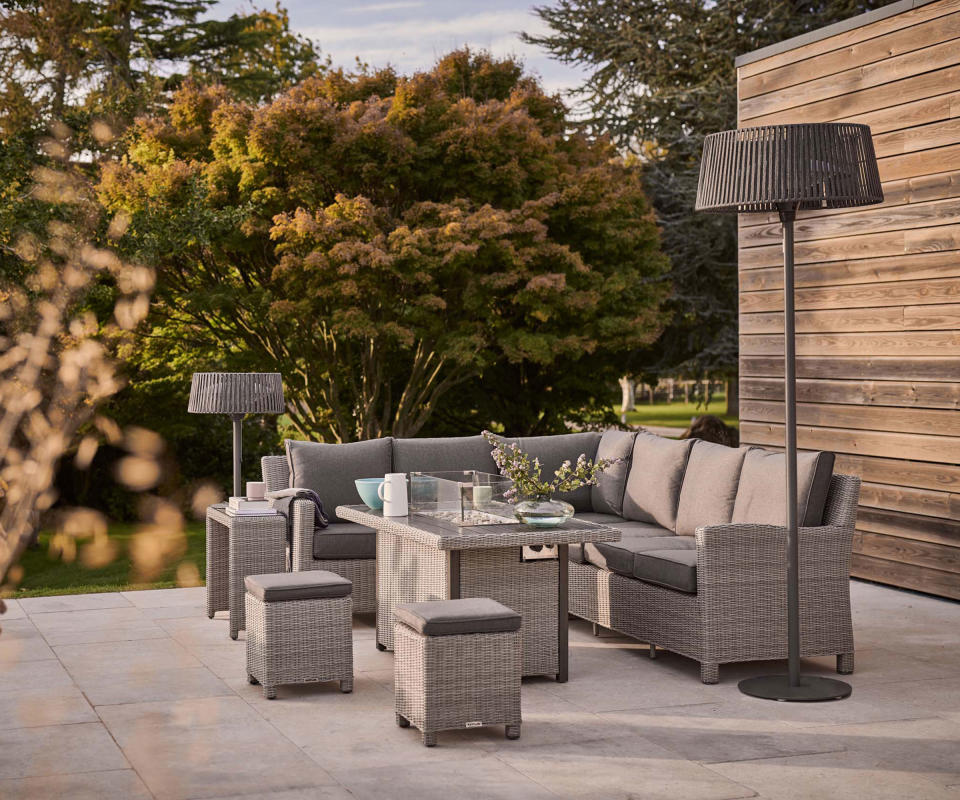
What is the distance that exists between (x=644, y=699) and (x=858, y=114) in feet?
12.9

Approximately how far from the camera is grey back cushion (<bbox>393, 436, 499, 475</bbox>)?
20.9ft

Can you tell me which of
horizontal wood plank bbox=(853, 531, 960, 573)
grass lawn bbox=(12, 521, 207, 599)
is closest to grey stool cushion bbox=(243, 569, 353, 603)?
horizontal wood plank bbox=(853, 531, 960, 573)

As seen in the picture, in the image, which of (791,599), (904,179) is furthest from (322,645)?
(904,179)

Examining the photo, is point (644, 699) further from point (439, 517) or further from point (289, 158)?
point (289, 158)

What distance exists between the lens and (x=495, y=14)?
1788 cm

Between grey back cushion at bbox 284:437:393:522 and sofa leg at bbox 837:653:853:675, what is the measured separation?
254cm

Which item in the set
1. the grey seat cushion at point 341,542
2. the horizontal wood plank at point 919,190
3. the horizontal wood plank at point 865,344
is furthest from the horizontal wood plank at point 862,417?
the grey seat cushion at point 341,542

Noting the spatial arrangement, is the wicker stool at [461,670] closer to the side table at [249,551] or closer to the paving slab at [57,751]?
the paving slab at [57,751]

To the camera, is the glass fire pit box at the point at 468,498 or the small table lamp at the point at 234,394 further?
the small table lamp at the point at 234,394

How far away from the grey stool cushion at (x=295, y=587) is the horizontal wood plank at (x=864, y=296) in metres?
3.56

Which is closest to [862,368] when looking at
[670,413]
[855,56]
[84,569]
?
[855,56]

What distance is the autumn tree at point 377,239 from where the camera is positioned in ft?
33.6

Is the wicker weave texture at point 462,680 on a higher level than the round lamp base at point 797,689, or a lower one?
higher

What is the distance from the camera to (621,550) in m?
5.26
